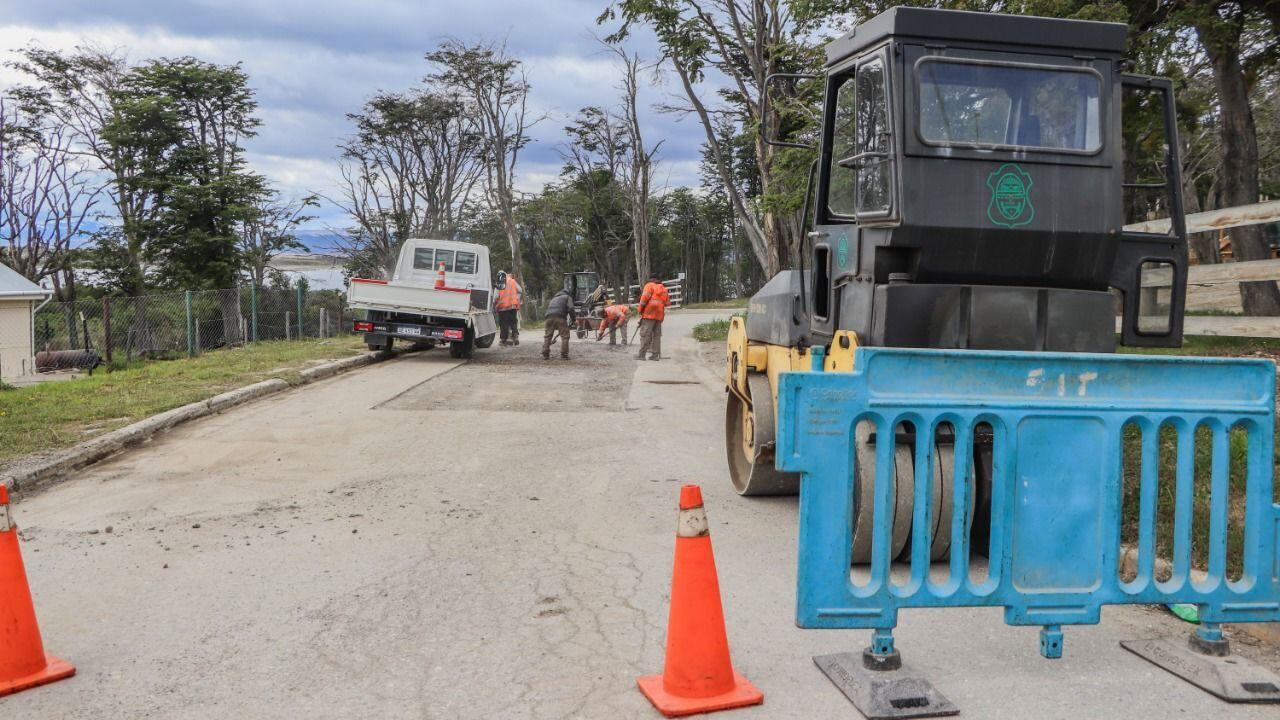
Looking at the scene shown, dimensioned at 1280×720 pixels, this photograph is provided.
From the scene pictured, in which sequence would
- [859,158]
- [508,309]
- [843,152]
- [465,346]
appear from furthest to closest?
[508,309] < [465,346] < [843,152] < [859,158]

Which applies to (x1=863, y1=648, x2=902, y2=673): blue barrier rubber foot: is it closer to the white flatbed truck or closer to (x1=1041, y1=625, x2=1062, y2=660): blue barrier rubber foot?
(x1=1041, y1=625, x2=1062, y2=660): blue barrier rubber foot

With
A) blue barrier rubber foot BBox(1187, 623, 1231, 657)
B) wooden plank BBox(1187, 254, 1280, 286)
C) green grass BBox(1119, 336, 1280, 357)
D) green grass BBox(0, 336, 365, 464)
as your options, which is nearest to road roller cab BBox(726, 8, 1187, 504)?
blue barrier rubber foot BBox(1187, 623, 1231, 657)

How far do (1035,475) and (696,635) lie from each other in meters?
1.52

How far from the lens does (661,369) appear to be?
59.4 ft

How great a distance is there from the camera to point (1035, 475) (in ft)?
13.0

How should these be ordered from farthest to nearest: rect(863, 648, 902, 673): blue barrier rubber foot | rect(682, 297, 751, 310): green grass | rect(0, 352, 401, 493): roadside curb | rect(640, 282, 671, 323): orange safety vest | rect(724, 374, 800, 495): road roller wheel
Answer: rect(682, 297, 751, 310): green grass → rect(640, 282, 671, 323): orange safety vest → rect(0, 352, 401, 493): roadside curb → rect(724, 374, 800, 495): road roller wheel → rect(863, 648, 902, 673): blue barrier rubber foot

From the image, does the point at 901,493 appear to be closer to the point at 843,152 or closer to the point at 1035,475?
the point at 1035,475

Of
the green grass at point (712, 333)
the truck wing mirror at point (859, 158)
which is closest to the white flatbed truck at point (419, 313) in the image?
the green grass at point (712, 333)

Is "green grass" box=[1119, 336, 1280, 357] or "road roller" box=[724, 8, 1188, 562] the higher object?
"road roller" box=[724, 8, 1188, 562]

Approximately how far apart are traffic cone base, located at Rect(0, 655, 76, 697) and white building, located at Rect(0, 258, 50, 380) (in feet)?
96.7

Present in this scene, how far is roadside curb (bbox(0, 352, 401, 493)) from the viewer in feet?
25.8

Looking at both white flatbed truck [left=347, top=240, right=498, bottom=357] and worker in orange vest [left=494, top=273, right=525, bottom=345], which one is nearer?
white flatbed truck [left=347, top=240, right=498, bottom=357]

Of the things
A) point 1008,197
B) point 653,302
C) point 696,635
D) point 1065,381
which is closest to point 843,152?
point 1008,197

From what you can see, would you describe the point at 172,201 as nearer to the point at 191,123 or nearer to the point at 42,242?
the point at 191,123
